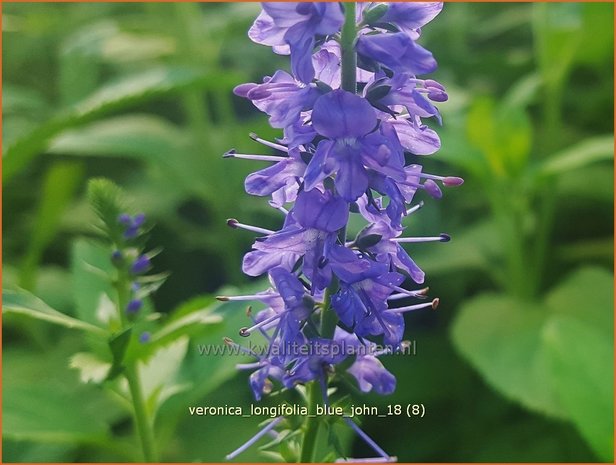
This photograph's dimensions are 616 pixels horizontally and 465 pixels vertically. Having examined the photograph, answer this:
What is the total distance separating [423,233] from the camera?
8.01ft

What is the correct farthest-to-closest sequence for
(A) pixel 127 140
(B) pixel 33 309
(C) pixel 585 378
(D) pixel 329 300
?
(A) pixel 127 140
(C) pixel 585 378
(B) pixel 33 309
(D) pixel 329 300

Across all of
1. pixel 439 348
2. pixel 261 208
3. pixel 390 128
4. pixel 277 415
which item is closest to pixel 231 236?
pixel 261 208

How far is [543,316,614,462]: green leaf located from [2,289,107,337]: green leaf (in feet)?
3.49

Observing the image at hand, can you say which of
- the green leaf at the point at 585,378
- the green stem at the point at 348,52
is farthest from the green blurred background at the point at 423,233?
the green stem at the point at 348,52

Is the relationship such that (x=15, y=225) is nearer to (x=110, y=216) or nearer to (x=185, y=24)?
(x=185, y=24)

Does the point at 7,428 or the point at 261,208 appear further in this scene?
the point at 261,208

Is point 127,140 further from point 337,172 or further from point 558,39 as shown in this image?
point 337,172

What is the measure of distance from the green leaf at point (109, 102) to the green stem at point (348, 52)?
1149mm

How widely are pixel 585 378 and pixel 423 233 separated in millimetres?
783

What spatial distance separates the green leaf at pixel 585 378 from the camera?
1712mm

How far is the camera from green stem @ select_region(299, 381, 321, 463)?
47.0 inches

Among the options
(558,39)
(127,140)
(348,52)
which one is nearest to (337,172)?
(348,52)

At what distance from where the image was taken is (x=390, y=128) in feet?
3.51

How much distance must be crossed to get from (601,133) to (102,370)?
2288mm
